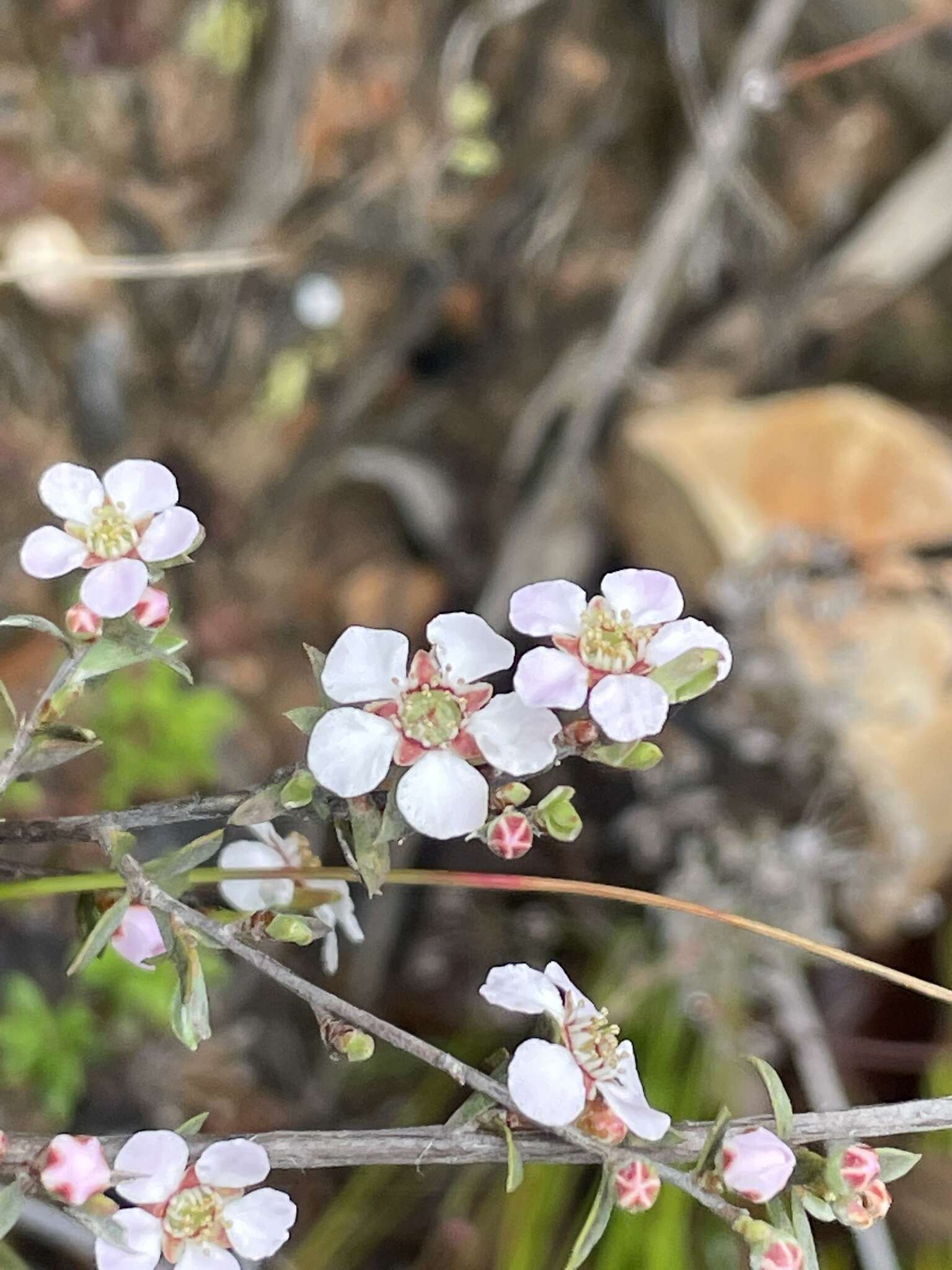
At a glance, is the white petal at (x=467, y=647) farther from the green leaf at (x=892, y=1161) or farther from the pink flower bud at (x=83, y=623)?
the green leaf at (x=892, y=1161)

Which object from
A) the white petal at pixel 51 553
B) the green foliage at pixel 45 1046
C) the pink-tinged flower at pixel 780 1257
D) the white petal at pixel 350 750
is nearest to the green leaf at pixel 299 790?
the white petal at pixel 350 750

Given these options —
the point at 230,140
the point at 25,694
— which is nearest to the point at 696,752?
the point at 25,694

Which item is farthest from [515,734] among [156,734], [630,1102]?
[156,734]

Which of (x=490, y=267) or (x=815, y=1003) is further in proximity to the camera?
(x=490, y=267)

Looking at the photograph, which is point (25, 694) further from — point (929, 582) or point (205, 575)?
point (929, 582)

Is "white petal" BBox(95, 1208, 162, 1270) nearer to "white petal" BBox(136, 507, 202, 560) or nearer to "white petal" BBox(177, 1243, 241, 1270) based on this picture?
"white petal" BBox(177, 1243, 241, 1270)

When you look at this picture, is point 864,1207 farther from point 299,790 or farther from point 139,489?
point 139,489
